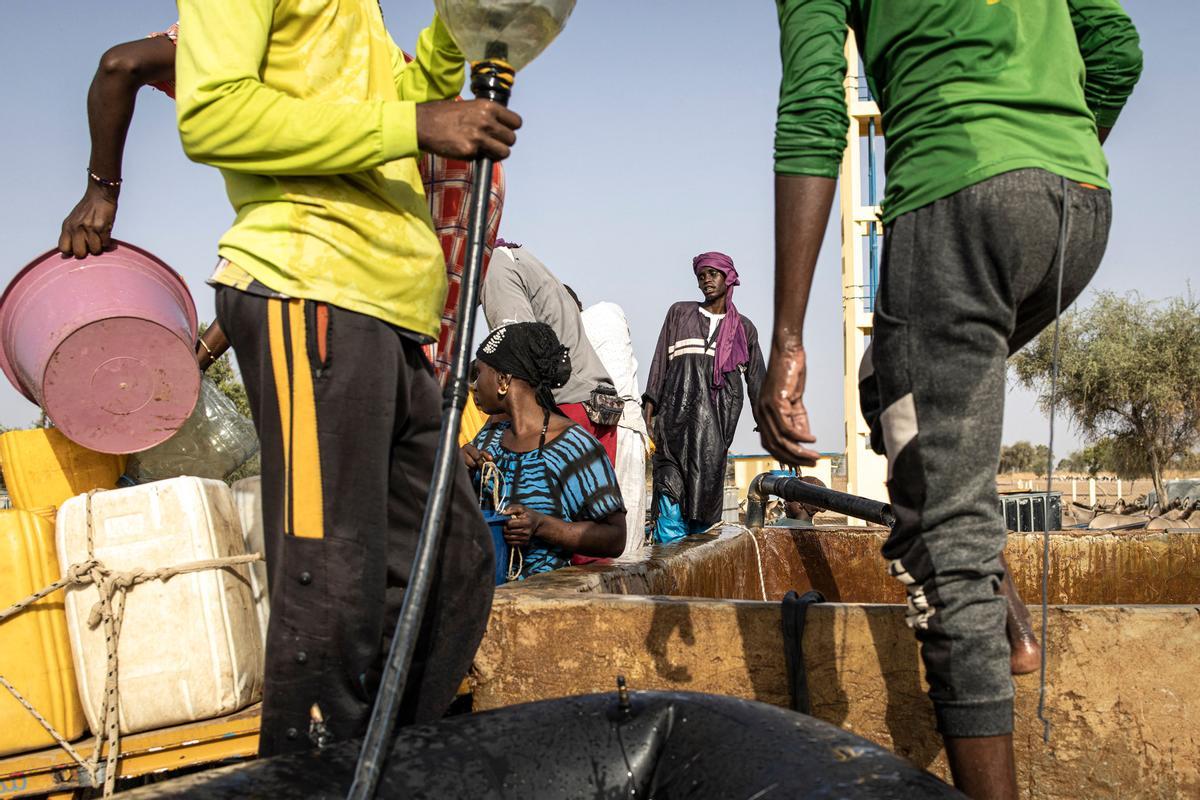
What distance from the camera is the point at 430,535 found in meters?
1.40

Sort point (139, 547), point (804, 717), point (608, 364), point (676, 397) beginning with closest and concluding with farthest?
1. point (804, 717)
2. point (139, 547)
3. point (608, 364)
4. point (676, 397)

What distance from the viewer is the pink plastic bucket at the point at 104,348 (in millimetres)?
2516

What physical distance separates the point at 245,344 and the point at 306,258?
196 millimetres

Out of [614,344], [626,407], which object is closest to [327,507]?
[626,407]

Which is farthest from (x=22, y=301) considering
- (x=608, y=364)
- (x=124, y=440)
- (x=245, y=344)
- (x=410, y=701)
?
(x=608, y=364)

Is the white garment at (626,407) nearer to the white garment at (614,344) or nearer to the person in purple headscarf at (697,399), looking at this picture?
the white garment at (614,344)

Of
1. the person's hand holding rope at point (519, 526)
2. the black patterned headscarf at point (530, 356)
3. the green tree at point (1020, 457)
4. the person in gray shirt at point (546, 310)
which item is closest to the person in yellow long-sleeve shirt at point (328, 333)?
the person's hand holding rope at point (519, 526)

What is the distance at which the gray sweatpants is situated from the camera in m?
1.56

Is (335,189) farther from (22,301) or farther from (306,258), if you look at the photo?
(22,301)

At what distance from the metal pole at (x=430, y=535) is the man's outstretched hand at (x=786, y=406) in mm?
540

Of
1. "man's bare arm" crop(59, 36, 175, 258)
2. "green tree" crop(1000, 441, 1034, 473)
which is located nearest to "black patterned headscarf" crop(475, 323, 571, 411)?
"man's bare arm" crop(59, 36, 175, 258)

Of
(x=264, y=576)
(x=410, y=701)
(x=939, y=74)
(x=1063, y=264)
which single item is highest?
(x=939, y=74)

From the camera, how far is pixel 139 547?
2.27 metres

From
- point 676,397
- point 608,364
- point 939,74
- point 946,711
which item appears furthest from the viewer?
point 676,397
